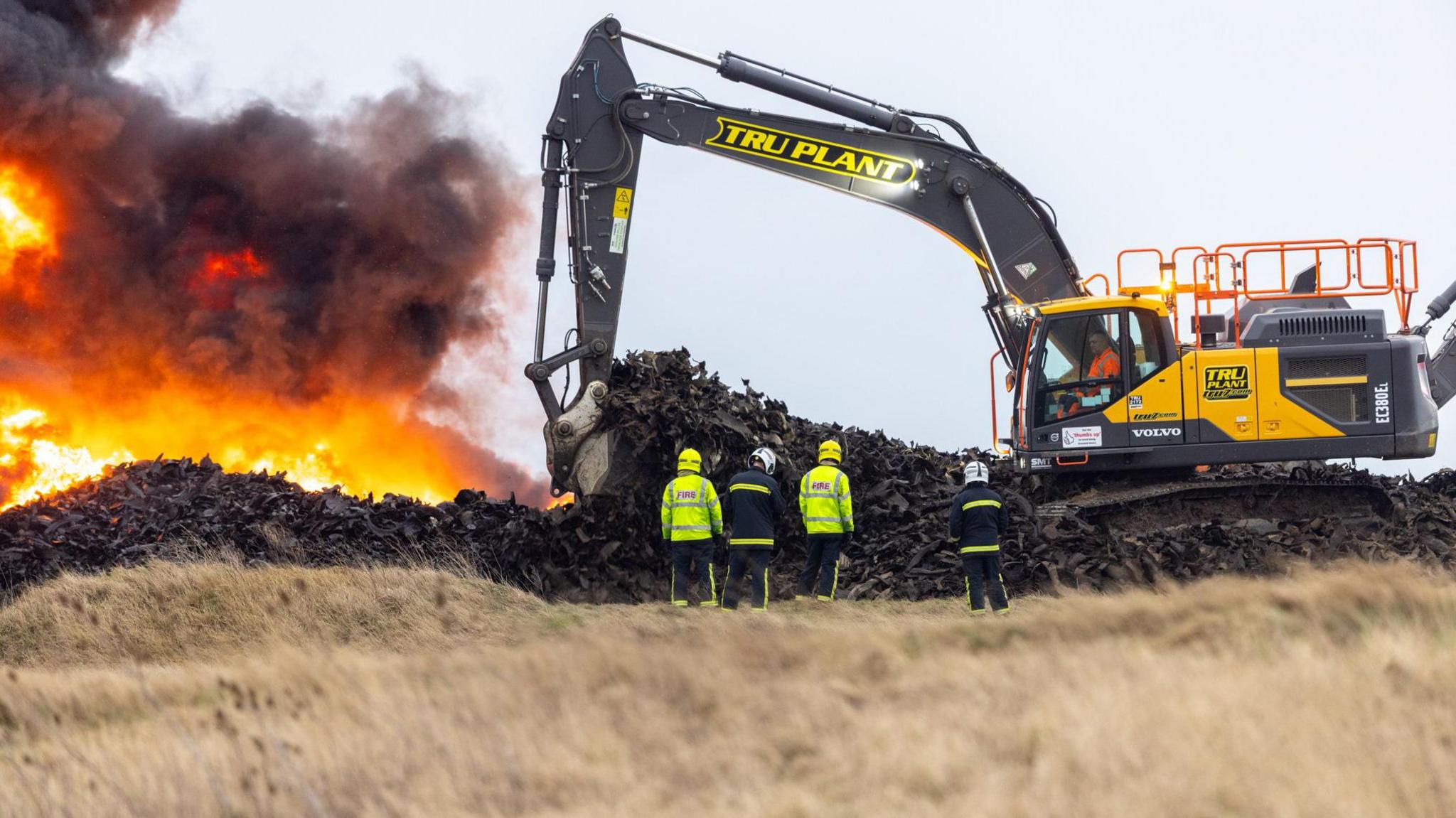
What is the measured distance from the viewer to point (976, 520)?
1394 centimetres

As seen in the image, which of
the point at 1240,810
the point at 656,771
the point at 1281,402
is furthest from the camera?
the point at 1281,402

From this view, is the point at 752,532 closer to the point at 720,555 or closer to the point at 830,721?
the point at 720,555

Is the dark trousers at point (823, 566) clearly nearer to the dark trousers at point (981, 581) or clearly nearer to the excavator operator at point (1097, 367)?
the dark trousers at point (981, 581)

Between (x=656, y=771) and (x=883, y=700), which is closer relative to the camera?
(x=656, y=771)

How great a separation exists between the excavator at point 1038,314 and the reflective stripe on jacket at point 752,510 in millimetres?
1941

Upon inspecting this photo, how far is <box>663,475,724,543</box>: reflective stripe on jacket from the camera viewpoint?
48.8ft

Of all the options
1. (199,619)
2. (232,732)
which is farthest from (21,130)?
(232,732)

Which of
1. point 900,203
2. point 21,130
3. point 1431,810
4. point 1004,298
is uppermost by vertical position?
point 21,130

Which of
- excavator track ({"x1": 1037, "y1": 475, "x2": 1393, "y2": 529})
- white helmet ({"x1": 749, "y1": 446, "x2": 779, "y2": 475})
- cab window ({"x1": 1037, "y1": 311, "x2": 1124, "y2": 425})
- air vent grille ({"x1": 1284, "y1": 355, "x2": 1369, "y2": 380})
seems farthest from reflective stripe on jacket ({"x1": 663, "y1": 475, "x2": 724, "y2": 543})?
air vent grille ({"x1": 1284, "y1": 355, "x2": 1369, "y2": 380})

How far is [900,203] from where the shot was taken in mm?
16969

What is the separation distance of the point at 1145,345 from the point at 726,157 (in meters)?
5.49

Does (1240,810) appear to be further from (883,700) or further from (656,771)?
(656,771)

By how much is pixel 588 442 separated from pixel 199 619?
466 cm

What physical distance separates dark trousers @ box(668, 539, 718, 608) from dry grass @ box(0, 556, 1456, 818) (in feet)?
14.1
